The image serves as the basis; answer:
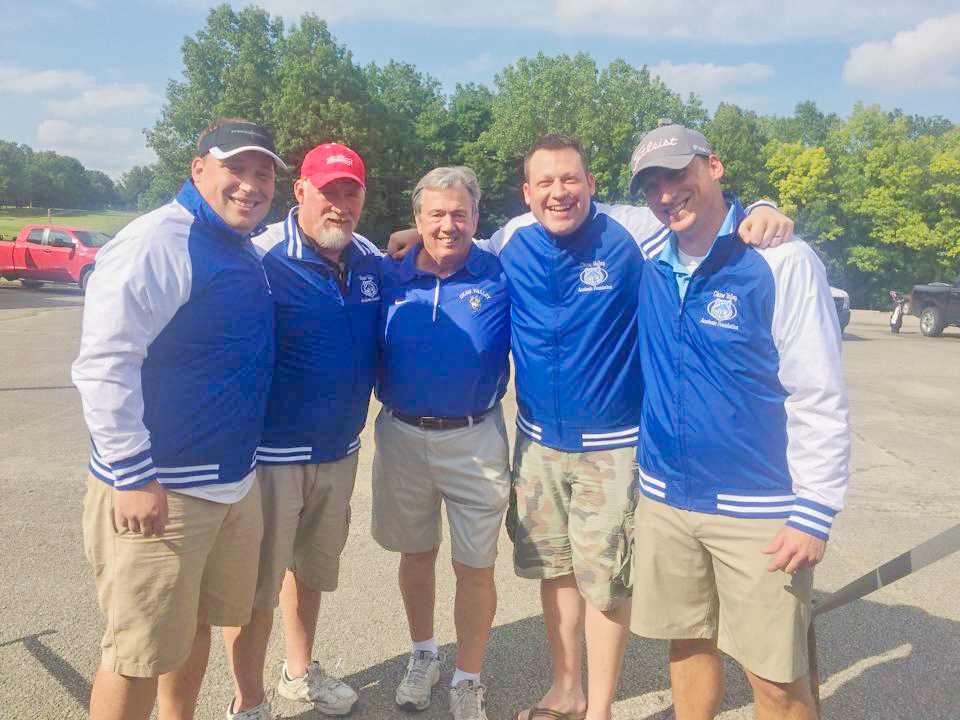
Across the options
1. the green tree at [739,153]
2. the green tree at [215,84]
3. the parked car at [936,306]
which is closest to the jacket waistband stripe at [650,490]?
the parked car at [936,306]

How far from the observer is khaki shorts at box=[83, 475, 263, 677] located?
7.90 ft

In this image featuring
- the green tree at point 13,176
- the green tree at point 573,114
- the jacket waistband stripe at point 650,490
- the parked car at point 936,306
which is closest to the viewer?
the jacket waistband stripe at point 650,490

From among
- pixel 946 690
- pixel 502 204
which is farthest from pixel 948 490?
pixel 502 204

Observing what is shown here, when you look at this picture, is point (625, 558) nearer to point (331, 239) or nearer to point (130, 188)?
point (331, 239)

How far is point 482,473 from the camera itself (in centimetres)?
327

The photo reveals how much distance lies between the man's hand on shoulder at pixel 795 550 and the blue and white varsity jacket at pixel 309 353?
5.59 ft

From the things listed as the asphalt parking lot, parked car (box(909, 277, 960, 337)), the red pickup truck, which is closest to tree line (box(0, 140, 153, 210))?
the red pickup truck

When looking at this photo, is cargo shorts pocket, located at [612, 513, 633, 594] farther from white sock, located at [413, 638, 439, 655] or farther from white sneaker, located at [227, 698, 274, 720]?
white sneaker, located at [227, 698, 274, 720]

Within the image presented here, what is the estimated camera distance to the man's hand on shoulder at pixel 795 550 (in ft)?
7.72

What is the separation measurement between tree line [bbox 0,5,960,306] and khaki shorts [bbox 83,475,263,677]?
124ft

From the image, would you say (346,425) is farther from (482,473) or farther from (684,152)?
(684,152)

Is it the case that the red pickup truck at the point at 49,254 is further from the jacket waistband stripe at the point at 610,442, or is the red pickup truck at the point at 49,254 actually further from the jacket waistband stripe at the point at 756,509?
the jacket waistband stripe at the point at 756,509

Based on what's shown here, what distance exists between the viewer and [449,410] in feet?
10.5

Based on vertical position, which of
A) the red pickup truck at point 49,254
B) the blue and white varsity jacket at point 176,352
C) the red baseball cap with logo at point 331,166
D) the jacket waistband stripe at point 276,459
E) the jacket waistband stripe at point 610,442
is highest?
the red baseball cap with logo at point 331,166
